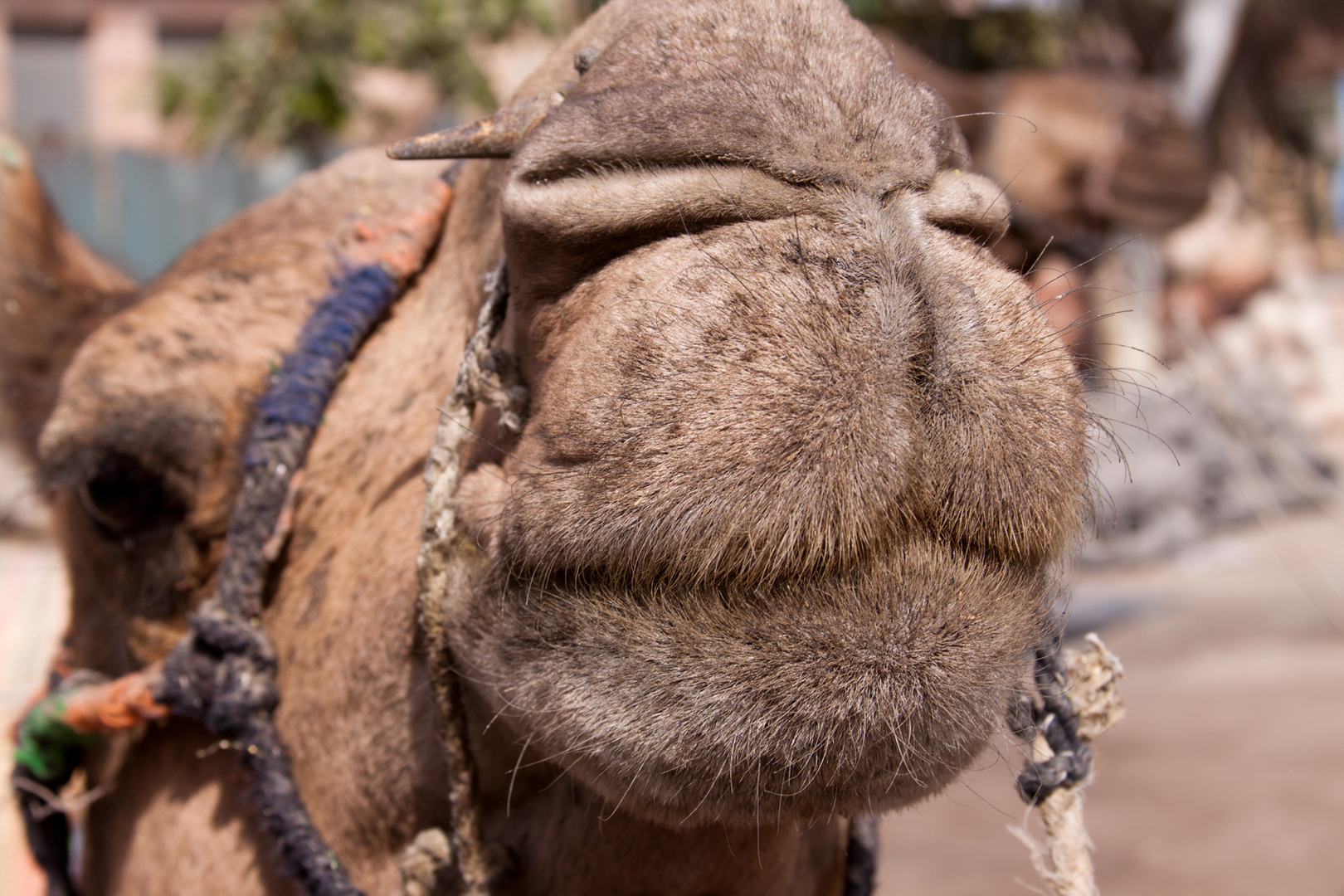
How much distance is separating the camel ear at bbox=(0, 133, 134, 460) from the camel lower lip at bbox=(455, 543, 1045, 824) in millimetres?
1395

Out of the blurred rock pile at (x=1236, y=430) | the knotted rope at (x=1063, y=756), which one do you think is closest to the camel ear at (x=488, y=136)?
the knotted rope at (x=1063, y=756)

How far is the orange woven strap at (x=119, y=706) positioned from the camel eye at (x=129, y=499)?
23cm

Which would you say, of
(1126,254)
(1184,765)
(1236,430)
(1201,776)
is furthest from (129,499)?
(1126,254)

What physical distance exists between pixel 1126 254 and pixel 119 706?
34.9 ft

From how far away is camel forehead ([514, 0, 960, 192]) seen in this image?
1093 mm

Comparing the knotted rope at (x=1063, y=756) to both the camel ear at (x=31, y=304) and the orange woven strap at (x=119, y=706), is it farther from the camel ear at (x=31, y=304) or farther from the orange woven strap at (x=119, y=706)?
the camel ear at (x=31, y=304)

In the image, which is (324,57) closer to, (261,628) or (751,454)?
(261,628)

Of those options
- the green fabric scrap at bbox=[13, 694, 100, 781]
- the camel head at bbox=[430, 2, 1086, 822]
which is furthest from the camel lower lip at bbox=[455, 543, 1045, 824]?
the green fabric scrap at bbox=[13, 694, 100, 781]

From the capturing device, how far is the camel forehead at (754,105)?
109 centimetres

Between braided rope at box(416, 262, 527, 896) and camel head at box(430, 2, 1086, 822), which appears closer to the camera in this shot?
camel head at box(430, 2, 1086, 822)

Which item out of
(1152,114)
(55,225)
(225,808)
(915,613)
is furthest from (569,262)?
(1152,114)

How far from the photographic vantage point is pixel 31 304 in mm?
2135

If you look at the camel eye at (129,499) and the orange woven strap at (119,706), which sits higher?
the camel eye at (129,499)

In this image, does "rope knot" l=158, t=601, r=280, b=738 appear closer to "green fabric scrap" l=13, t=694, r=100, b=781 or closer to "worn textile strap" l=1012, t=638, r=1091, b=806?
"green fabric scrap" l=13, t=694, r=100, b=781
